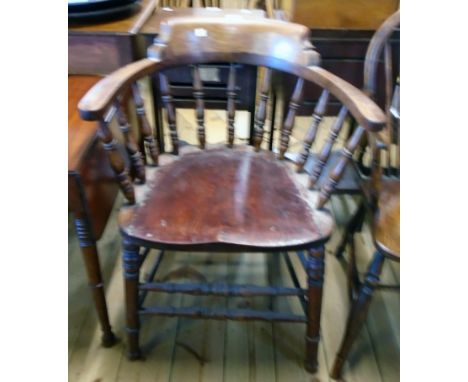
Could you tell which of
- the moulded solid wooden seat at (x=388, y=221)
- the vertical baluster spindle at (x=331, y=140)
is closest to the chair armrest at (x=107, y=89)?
the vertical baluster spindle at (x=331, y=140)

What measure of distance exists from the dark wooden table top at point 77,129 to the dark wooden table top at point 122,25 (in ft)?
0.46

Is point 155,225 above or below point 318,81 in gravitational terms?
below

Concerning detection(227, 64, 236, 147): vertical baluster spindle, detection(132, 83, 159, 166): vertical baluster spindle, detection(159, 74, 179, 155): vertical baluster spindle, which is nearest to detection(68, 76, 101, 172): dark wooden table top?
detection(132, 83, 159, 166): vertical baluster spindle

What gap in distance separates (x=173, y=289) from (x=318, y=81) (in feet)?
2.18

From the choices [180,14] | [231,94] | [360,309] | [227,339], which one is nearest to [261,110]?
[231,94]

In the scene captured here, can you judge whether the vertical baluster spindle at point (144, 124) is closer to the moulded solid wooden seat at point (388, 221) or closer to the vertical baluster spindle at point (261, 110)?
the vertical baluster spindle at point (261, 110)

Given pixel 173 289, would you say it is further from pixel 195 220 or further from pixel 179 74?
pixel 179 74

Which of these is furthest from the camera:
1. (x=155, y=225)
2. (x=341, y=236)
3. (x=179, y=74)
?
(x=341, y=236)

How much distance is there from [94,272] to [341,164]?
69 centimetres

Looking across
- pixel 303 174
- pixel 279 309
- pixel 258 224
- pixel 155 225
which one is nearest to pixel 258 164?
pixel 303 174

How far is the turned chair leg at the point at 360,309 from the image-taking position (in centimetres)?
102

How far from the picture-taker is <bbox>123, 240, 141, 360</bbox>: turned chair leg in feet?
3.40

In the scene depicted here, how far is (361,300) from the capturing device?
1054 millimetres

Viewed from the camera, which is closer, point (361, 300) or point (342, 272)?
point (361, 300)
